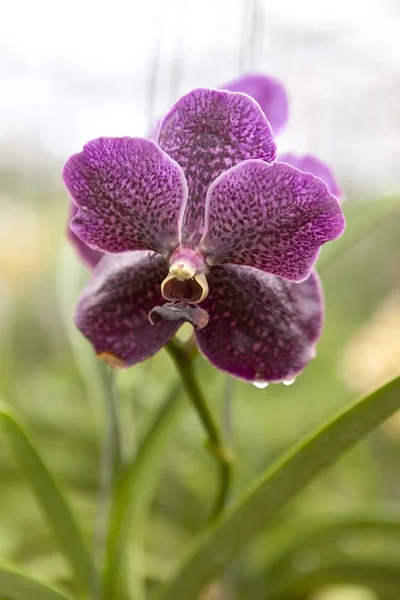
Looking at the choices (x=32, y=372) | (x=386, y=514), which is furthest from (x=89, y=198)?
(x=32, y=372)

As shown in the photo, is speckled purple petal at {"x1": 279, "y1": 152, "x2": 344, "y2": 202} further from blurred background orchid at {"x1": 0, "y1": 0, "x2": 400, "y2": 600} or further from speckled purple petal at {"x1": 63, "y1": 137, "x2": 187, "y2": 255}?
speckled purple petal at {"x1": 63, "y1": 137, "x2": 187, "y2": 255}

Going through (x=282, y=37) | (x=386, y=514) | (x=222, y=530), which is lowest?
(x=386, y=514)

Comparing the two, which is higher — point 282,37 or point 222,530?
point 282,37

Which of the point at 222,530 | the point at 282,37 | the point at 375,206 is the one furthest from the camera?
the point at 282,37

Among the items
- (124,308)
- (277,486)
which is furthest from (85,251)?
(277,486)

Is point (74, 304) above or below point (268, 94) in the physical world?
below

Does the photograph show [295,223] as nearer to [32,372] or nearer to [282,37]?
[32,372]

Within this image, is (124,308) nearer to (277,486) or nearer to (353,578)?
(277,486)
